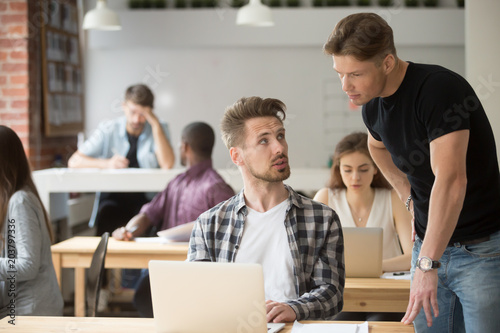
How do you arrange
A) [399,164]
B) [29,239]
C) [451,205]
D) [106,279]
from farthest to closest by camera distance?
1. [106,279]
2. [29,239]
3. [399,164]
4. [451,205]

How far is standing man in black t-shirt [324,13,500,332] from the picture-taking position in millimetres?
1554

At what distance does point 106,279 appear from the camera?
4684 millimetres

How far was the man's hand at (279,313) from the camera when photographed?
163 centimetres

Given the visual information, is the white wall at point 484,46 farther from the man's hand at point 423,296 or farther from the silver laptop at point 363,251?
the man's hand at point 423,296

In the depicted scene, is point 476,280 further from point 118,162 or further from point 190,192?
point 118,162

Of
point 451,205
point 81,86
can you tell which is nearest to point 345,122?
point 81,86

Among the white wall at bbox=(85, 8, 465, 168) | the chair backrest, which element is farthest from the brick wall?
the chair backrest

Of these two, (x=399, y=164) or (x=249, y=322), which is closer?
(x=249, y=322)

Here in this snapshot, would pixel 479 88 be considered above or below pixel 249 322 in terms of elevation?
above

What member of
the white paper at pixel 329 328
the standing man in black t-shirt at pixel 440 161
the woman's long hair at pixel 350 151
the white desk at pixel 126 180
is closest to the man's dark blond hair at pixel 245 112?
the standing man in black t-shirt at pixel 440 161

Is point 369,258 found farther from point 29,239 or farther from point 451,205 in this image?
point 29,239

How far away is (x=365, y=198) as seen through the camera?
2.99 meters

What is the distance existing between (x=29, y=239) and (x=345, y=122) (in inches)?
168

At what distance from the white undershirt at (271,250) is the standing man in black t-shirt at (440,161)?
15.1 inches
